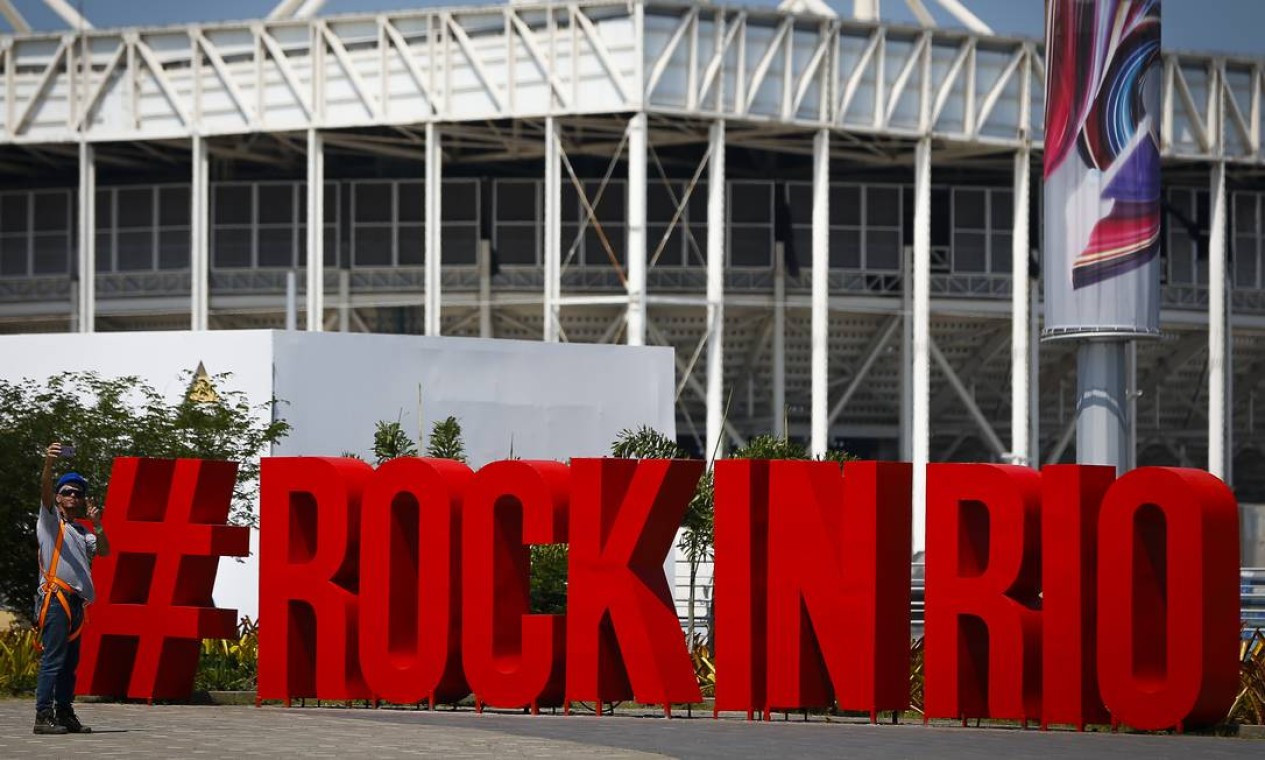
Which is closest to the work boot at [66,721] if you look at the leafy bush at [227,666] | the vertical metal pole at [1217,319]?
the leafy bush at [227,666]

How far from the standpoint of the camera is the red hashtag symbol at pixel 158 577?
73.1ft

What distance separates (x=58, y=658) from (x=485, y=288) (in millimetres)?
41941

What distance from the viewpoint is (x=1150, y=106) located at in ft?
97.7

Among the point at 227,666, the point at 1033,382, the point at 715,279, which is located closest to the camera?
the point at 227,666

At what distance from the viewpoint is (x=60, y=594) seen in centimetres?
1777

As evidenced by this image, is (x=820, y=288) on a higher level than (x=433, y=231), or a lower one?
lower

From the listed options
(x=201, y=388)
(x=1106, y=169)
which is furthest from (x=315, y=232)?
(x=1106, y=169)

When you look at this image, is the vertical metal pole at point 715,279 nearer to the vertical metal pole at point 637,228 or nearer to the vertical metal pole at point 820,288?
the vertical metal pole at point 637,228

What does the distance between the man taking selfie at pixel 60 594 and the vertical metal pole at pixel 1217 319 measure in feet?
148

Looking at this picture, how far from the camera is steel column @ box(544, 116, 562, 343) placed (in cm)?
5278

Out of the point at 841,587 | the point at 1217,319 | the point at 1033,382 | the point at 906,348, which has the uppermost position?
the point at 1217,319

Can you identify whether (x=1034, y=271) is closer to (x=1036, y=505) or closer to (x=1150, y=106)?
(x=1150, y=106)

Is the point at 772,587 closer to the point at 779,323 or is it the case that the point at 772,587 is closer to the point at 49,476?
the point at 49,476

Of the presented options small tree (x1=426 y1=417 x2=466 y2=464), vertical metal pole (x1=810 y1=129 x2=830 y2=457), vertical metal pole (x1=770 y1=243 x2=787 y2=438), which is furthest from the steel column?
small tree (x1=426 y1=417 x2=466 y2=464)
